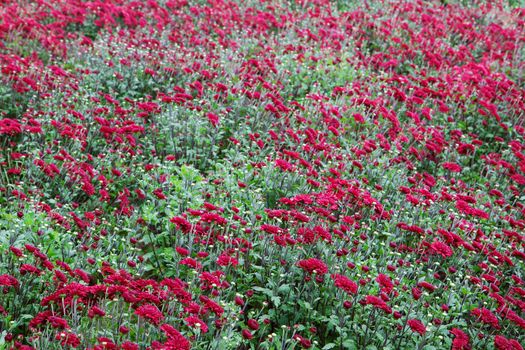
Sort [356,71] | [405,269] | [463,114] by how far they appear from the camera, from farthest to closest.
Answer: [356,71], [463,114], [405,269]

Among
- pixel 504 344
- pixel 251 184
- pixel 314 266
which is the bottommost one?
pixel 251 184

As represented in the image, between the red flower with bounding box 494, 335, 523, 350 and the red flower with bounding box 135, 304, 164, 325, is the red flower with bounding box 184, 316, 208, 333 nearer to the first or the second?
the red flower with bounding box 135, 304, 164, 325

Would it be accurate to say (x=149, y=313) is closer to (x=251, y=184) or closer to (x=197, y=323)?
(x=197, y=323)

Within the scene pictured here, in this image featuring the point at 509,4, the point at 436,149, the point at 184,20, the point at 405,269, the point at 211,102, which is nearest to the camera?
the point at 405,269

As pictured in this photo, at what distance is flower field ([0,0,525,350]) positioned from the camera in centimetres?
418

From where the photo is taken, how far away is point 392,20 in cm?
1111

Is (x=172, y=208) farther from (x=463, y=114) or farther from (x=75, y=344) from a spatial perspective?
(x=463, y=114)

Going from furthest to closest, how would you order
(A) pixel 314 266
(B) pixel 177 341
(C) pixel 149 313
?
1. (A) pixel 314 266
2. (C) pixel 149 313
3. (B) pixel 177 341

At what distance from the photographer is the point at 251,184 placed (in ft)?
19.3

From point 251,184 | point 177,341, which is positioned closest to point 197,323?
point 177,341

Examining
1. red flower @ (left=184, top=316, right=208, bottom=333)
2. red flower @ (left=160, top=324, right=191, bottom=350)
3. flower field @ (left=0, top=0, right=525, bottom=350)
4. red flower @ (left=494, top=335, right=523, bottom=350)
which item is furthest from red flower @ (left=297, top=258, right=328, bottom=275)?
red flower @ (left=494, top=335, right=523, bottom=350)

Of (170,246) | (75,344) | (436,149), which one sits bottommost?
(170,246)

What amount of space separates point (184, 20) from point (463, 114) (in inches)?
192

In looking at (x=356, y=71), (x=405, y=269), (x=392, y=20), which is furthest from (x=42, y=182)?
(x=392, y=20)
